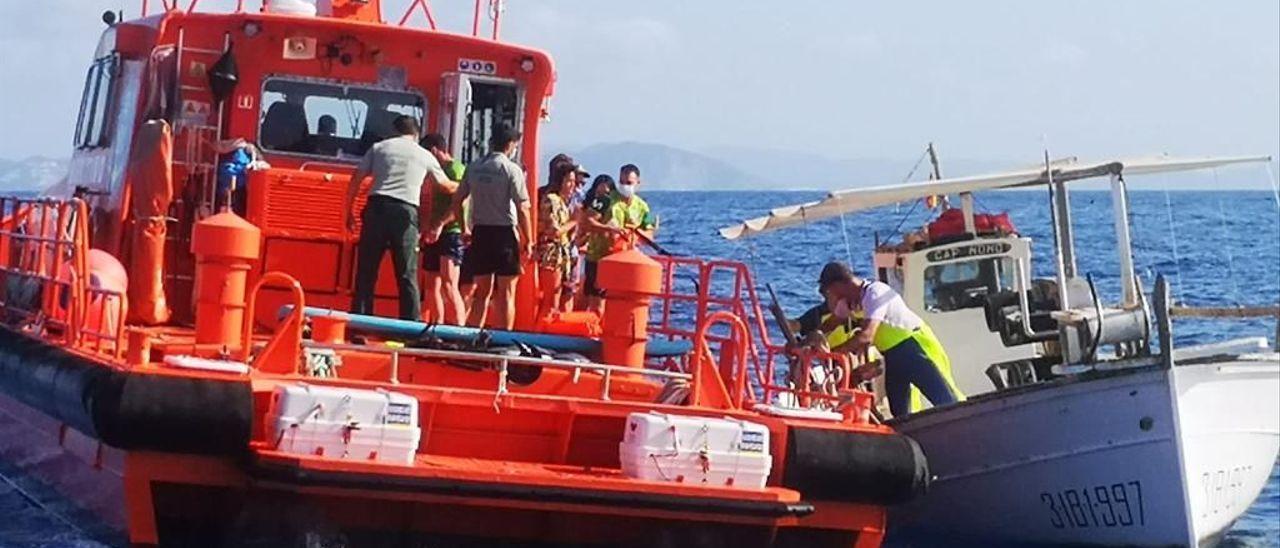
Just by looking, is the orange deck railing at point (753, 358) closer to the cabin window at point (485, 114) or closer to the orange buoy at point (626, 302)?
the orange buoy at point (626, 302)

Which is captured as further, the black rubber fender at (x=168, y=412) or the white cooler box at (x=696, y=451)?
the white cooler box at (x=696, y=451)

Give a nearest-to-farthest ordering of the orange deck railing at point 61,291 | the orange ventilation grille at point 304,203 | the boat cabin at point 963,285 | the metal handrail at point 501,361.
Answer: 1. the metal handrail at point 501,361
2. the orange deck railing at point 61,291
3. the orange ventilation grille at point 304,203
4. the boat cabin at point 963,285

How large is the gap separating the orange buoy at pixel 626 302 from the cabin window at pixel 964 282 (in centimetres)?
551

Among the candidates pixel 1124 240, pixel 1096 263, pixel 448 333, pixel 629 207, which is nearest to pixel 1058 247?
pixel 1124 240

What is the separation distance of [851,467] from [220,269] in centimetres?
299

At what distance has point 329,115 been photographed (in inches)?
492

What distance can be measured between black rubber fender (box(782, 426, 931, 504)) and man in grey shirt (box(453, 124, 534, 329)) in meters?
2.59

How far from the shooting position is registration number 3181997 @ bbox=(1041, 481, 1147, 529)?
11.7 m

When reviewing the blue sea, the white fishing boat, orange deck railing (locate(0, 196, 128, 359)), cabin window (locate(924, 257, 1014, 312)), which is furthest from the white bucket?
cabin window (locate(924, 257, 1014, 312))

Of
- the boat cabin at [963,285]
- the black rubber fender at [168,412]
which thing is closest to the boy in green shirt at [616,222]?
the boat cabin at [963,285]

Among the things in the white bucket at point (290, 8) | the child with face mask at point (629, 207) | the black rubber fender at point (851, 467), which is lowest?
the black rubber fender at point (851, 467)

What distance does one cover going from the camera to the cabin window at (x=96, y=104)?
12.8 m

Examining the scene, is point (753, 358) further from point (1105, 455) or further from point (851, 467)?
point (1105, 455)

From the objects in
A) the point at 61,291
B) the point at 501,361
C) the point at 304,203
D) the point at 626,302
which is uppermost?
the point at 304,203
